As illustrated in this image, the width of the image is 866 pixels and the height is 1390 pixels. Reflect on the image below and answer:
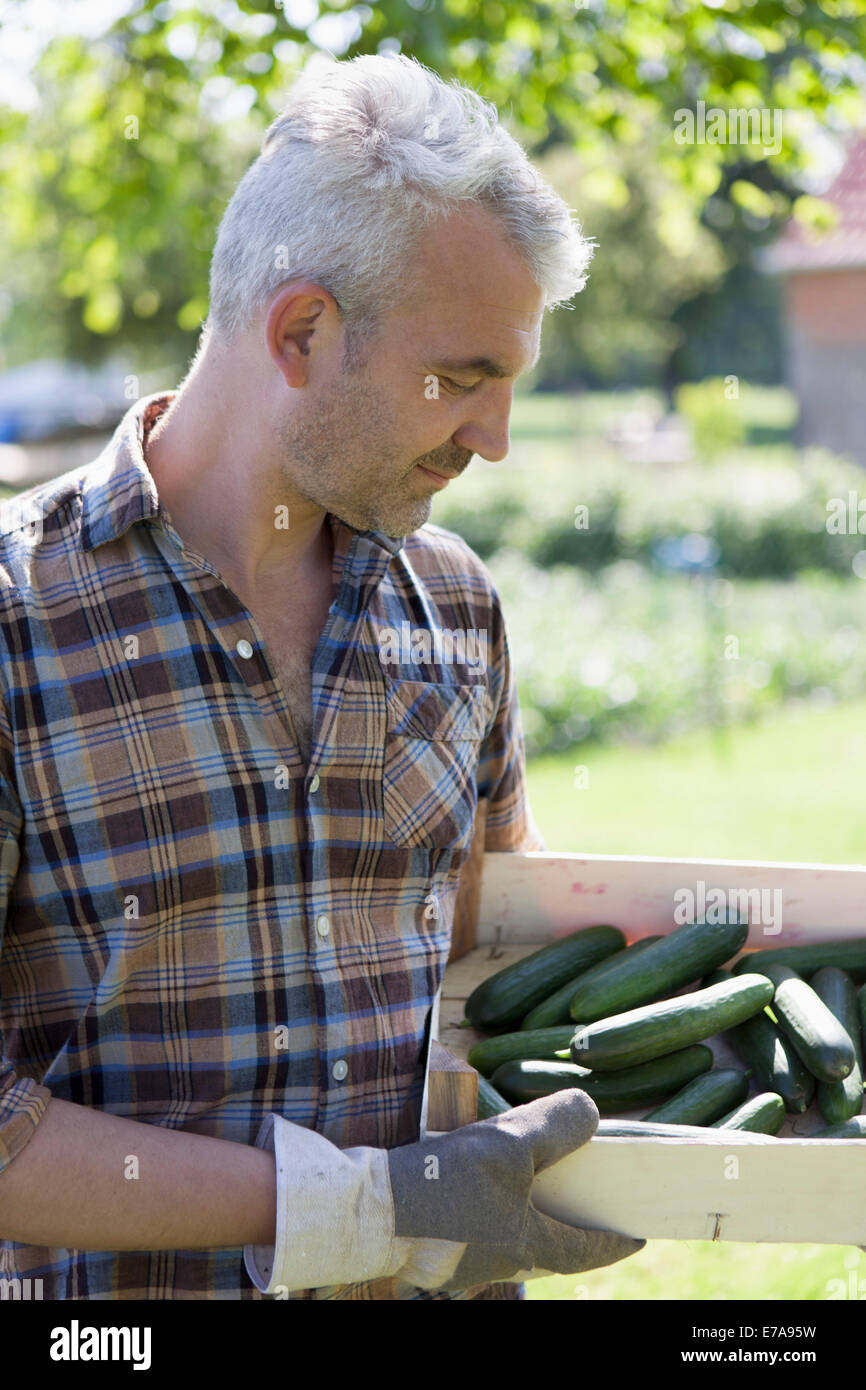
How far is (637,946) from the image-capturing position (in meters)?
2.45

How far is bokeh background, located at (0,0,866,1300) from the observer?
4.59 meters

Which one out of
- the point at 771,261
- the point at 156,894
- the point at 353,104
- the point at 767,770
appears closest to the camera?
the point at 156,894

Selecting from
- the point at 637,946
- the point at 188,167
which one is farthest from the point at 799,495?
the point at 637,946

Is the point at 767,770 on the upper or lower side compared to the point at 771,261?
lower

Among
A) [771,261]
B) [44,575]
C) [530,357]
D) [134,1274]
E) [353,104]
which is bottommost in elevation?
[134,1274]

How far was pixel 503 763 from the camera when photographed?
2539 mm

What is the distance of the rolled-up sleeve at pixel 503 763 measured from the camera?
2.45 meters

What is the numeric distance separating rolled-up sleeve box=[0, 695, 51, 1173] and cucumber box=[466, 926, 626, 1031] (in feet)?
2.84

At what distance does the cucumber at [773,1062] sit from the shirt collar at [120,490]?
1044mm

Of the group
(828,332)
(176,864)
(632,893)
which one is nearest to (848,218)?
(828,332)

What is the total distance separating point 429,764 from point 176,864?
0.49 metres

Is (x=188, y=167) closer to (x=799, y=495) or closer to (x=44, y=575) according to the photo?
(x=44, y=575)

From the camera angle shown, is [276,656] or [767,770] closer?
[276,656]

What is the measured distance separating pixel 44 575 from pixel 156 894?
19.2 inches
